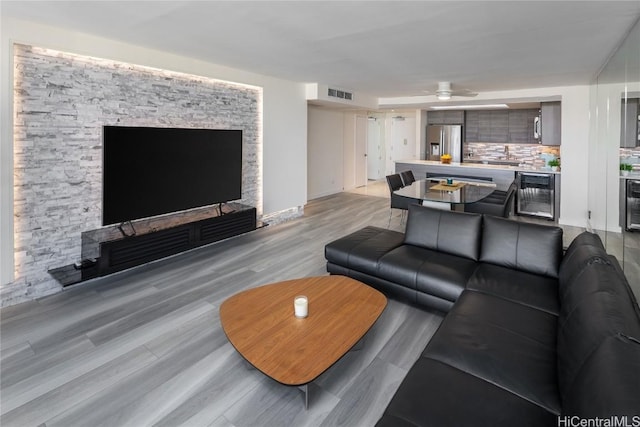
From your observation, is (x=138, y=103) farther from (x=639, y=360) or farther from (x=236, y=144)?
(x=639, y=360)

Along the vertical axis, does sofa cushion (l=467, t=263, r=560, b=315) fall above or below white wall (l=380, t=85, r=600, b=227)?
below

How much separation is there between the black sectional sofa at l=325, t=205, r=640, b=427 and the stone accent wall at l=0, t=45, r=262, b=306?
9.01ft

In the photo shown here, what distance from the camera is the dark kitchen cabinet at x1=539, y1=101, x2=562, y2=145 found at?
268 inches

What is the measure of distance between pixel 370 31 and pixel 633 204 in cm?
281

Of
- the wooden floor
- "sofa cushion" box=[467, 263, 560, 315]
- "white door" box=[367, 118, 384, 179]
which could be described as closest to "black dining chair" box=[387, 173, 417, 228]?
the wooden floor

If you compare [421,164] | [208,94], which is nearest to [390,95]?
[421,164]

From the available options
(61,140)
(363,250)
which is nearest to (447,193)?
(363,250)

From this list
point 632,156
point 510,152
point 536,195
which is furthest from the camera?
point 510,152

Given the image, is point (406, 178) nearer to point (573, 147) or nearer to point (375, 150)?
point (573, 147)

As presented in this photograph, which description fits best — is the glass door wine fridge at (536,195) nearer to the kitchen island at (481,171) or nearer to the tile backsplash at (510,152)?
the kitchen island at (481,171)

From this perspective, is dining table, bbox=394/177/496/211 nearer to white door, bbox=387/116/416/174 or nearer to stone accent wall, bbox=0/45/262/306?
stone accent wall, bbox=0/45/262/306

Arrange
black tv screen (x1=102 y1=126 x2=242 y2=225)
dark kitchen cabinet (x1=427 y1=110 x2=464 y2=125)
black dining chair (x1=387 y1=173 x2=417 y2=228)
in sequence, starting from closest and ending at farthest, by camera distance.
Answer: black tv screen (x1=102 y1=126 x2=242 y2=225)
black dining chair (x1=387 y1=173 x2=417 y2=228)
dark kitchen cabinet (x1=427 y1=110 x2=464 y2=125)

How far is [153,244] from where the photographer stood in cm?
382

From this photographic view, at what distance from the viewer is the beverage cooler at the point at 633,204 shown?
9.99 feet
